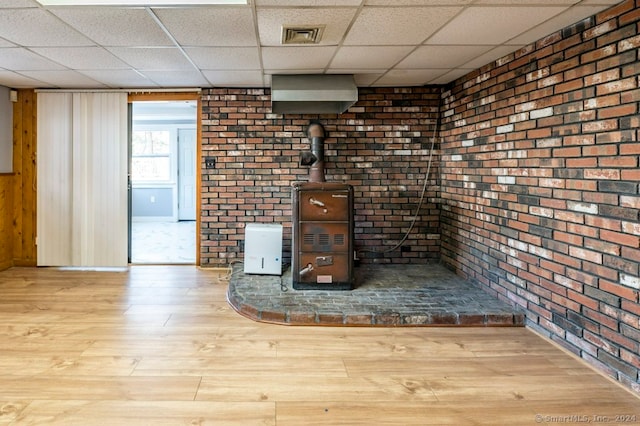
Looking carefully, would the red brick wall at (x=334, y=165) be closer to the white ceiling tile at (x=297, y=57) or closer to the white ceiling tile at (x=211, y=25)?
the white ceiling tile at (x=297, y=57)

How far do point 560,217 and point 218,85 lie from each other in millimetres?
3727

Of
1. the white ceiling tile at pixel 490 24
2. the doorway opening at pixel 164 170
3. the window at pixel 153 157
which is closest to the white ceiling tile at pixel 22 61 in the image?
the white ceiling tile at pixel 490 24

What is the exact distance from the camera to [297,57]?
337 cm

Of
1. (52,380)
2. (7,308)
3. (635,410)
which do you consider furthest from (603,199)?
(7,308)

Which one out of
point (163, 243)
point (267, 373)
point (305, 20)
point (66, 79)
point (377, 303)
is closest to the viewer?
point (267, 373)

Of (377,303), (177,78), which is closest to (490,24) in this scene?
(377,303)

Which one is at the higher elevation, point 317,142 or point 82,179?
point 317,142

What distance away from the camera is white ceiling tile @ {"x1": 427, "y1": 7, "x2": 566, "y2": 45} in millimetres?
2408

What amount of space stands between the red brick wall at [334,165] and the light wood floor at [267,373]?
5.27 feet

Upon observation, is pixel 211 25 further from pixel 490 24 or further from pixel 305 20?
pixel 490 24

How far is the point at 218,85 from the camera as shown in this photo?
14.7 feet

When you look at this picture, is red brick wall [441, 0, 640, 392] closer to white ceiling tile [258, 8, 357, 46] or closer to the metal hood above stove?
the metal hood above stove

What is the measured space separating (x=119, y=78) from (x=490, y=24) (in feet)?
12.2

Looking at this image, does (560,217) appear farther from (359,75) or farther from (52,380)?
(52,380)
